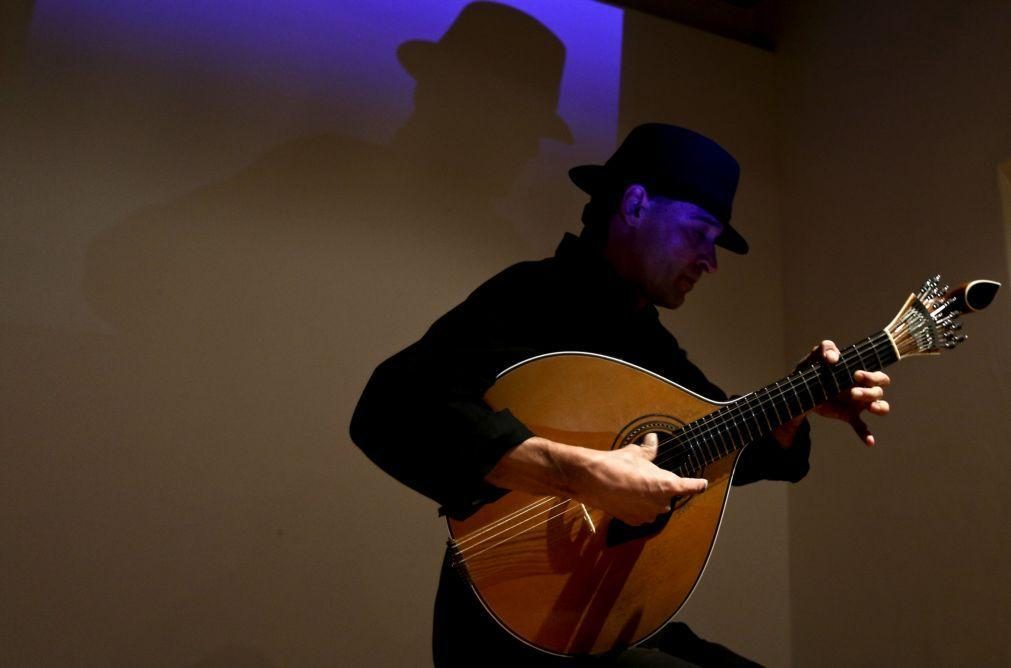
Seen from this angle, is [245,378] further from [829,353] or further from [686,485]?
[829,353]

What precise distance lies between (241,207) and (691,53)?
1814mm

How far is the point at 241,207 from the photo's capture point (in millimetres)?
2277

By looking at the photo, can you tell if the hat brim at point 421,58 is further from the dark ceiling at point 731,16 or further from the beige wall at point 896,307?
the beige wall at point 896,307

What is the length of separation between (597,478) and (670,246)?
25.1 inches

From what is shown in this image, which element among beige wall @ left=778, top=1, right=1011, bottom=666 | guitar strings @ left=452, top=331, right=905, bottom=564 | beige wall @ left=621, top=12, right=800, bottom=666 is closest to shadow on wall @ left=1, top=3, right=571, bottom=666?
beige wall @ left=621, top=12, right=800, bottom=666

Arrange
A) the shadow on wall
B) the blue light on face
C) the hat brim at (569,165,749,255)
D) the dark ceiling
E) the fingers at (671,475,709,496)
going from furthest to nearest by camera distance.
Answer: the dark ceiling → the blue light on face → the shadow on wall → the hat brim at (569,165,749,255) → the fingers at (671,475,709,496)

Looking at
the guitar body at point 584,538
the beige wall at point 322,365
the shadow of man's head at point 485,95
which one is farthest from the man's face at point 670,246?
the shadow of man's head at point 485,95

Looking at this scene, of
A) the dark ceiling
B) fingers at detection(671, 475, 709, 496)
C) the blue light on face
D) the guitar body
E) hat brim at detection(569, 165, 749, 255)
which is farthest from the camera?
the dark ceiling

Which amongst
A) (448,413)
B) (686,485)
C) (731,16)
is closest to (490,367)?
(448,413)

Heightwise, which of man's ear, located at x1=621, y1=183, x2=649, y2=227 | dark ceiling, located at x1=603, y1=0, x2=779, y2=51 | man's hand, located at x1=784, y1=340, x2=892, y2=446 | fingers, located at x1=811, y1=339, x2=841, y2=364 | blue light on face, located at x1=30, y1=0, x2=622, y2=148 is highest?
dark ceiling, located at x1=603, y1=0, x2=779, y2=51

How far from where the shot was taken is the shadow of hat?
2.59 metres

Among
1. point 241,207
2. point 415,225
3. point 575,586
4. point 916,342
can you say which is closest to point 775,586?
point 916,342

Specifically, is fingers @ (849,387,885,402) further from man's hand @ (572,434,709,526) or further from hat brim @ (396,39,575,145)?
hat brim @ (396,39,575,145)

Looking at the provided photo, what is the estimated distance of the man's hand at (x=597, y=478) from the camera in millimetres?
1174
